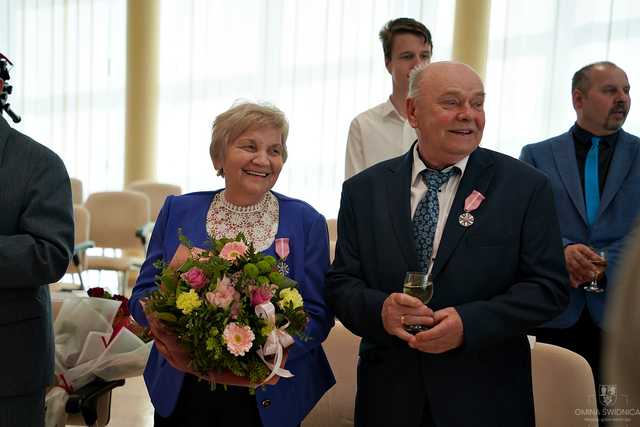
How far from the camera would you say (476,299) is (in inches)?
83.8

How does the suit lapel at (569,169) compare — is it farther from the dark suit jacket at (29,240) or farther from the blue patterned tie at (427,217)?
the dark suit jacket at (29,240)

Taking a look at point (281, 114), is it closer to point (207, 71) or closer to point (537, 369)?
point (537, 369)

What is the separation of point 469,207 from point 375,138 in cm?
151

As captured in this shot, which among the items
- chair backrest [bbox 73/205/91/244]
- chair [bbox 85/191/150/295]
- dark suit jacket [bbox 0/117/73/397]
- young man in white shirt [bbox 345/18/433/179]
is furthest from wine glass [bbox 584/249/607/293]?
chair [bbox 85/191/150/295]

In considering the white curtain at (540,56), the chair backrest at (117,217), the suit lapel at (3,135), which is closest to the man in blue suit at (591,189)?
the suit lapel at (3,135)

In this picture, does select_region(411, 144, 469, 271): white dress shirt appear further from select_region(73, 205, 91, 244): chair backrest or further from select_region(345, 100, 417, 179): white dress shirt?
select_region(73, 205, 91, 244): chair backrest

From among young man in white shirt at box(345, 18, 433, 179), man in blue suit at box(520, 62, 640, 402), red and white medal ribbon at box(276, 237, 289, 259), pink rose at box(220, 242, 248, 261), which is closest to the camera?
pink rose at box(220, 242, 248, 261)

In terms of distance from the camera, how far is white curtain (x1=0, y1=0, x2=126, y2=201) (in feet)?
32.8

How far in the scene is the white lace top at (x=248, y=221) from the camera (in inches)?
94.7

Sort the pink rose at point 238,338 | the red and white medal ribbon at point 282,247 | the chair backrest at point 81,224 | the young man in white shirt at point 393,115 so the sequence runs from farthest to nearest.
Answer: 1. the chair backrest at point 81,224
2. the young man in white shirt at point 393,115
3. the red and white medal ribbon at point 282,247
4. the pink rose at point 238,338

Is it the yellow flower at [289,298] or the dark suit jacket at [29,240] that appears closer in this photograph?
the yellow flower at [289,298]

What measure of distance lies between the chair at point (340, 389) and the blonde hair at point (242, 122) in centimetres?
76

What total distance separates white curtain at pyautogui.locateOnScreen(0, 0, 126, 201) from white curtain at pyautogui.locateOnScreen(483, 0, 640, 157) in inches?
197

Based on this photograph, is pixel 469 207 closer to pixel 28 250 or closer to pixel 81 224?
pixel 28 250
